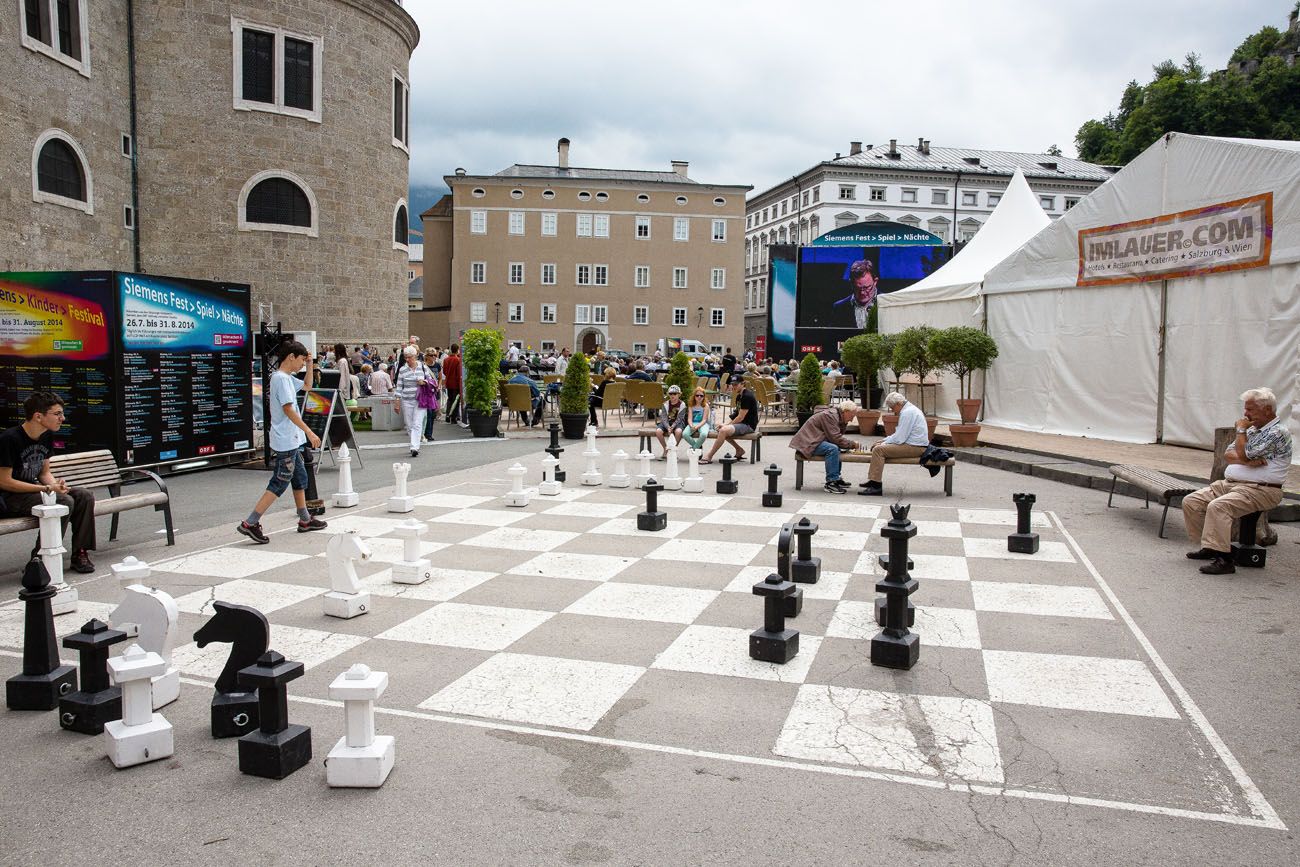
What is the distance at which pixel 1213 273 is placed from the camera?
1283 cm

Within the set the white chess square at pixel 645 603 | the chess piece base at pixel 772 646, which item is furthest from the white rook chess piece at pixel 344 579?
the chess piece base at pixel 772 646

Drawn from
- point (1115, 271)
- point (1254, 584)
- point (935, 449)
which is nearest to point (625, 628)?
point (1254, 584)

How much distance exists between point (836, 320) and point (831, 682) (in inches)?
1277

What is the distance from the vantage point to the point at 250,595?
20.4 feet

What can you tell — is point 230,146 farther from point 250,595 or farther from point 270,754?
point 270,754

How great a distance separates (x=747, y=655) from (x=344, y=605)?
2.50 metres

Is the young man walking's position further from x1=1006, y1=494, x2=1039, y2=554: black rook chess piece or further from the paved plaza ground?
x1=1006, y1=494, x2=1039, y2=554: black rook chess piece

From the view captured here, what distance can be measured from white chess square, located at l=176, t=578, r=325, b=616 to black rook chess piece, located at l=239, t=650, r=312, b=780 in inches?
94.4

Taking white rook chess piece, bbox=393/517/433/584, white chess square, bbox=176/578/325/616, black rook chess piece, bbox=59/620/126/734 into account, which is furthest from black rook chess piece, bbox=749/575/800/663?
A: white chess square, bbox=176/578/325/616

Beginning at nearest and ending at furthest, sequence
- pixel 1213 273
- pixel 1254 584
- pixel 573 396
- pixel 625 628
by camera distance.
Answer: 1. pixel 625 628
2. pixel 1254 584
3. pixel 1213 273
4. pixel 573 396

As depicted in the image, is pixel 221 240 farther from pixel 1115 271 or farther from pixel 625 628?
pixel 625 628

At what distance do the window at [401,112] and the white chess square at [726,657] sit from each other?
3067 centimetres

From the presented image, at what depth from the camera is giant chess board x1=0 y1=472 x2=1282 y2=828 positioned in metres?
3.81

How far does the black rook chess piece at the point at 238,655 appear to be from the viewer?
153 inches
